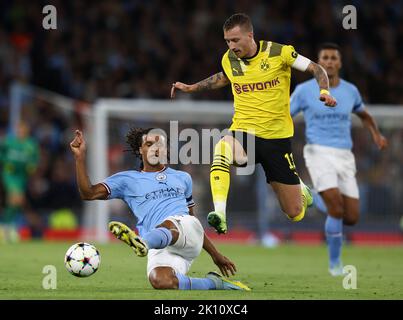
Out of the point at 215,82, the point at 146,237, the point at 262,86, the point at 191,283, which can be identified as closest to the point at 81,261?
the point at 146,237

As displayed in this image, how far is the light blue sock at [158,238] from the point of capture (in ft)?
26.0

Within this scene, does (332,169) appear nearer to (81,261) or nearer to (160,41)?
(81,261)

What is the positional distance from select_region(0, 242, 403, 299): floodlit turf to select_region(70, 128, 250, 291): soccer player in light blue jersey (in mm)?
231

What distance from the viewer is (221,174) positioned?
9.01m

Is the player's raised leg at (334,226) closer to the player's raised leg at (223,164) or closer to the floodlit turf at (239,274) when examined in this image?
the floodlit turf at (239,274)

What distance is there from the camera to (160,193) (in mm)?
8672

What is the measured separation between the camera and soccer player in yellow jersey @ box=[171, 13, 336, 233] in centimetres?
904

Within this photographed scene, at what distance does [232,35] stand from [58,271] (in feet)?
11.0

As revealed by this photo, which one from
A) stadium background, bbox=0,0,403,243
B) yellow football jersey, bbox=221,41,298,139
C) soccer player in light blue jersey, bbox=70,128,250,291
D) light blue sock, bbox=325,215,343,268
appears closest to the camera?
soccer player in light blue jersey, bbox=70,128,250,291

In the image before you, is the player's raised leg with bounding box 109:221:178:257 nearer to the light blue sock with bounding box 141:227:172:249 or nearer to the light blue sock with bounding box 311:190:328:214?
the light blue sock with bounding box 141:227:172:249

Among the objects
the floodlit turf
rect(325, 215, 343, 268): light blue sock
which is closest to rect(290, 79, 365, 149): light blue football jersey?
rect(325, 215, 343, 268): light blue sock

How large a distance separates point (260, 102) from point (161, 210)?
5.00 feet
